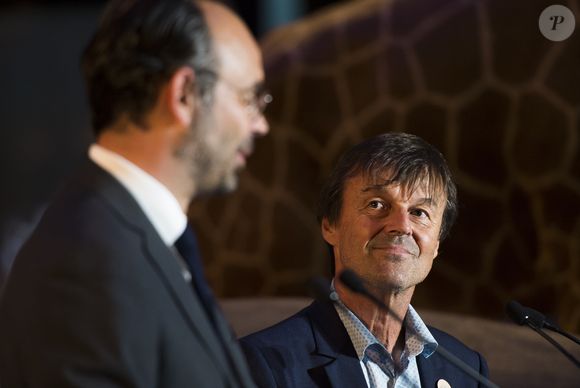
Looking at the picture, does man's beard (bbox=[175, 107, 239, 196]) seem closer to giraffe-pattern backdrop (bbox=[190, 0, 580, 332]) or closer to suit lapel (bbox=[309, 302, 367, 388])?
suit lapel (bbox=[309, 302, 367, 388])

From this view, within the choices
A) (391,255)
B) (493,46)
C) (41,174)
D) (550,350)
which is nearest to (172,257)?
(391,255)

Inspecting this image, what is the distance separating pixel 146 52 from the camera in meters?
0.94

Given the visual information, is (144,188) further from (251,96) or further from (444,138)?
(444,138)

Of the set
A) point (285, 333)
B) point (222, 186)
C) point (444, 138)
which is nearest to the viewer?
point (222, 186)

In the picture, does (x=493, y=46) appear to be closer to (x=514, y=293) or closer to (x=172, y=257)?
(x=514, y=293)

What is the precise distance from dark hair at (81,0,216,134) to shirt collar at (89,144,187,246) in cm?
4

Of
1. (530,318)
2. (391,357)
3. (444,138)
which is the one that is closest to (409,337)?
(391,357)

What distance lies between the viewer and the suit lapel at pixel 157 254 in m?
0.92

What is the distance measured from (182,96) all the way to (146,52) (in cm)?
5

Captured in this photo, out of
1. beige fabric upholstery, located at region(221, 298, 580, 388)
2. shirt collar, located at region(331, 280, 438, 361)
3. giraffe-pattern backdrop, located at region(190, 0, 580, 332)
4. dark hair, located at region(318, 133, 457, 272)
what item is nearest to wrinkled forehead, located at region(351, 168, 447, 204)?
dark hair, located at region(318, 133, 457, 272)

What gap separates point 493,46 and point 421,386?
4.01ft

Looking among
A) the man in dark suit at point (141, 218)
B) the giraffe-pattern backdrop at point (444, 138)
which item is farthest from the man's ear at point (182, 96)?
the giraffe-pattern backdrop at point (444, 138)

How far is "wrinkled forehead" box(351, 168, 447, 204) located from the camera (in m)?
1.19

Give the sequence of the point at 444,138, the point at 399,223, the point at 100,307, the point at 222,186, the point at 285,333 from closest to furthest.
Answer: the point at 100,307 → the point at 222,186 → the point at 399,223 → the point at 285,333 → the point at 444,138
